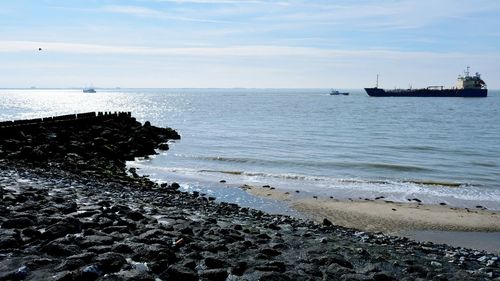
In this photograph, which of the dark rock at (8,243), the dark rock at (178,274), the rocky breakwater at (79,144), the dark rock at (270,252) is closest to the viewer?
the dark rock at (178,274)

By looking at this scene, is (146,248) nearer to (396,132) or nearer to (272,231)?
(272,231)

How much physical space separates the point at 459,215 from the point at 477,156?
1968cm

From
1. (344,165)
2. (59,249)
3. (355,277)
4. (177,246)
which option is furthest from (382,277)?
(344,165)

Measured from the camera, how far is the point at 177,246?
7.79 meters

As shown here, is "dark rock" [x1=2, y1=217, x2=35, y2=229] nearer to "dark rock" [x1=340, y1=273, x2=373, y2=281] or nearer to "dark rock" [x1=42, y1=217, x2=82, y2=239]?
"dark rock" [x1=42, y1=217, x2=82, y2=239]

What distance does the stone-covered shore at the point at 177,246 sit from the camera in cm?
666

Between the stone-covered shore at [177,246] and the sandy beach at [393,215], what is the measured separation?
9.46ft

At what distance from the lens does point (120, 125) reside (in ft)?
124

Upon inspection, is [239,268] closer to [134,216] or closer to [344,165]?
[134,216]

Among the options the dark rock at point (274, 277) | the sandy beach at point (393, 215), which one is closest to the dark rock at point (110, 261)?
the dark rock at point (274, 277)

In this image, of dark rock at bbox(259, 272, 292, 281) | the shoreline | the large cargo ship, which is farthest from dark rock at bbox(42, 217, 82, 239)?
the large cargo ship

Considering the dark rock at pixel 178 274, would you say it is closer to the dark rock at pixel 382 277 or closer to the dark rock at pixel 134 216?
the dark rock at pixel 382 277

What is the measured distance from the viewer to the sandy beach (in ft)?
47.0

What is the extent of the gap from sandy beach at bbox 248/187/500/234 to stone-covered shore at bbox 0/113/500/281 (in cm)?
288
